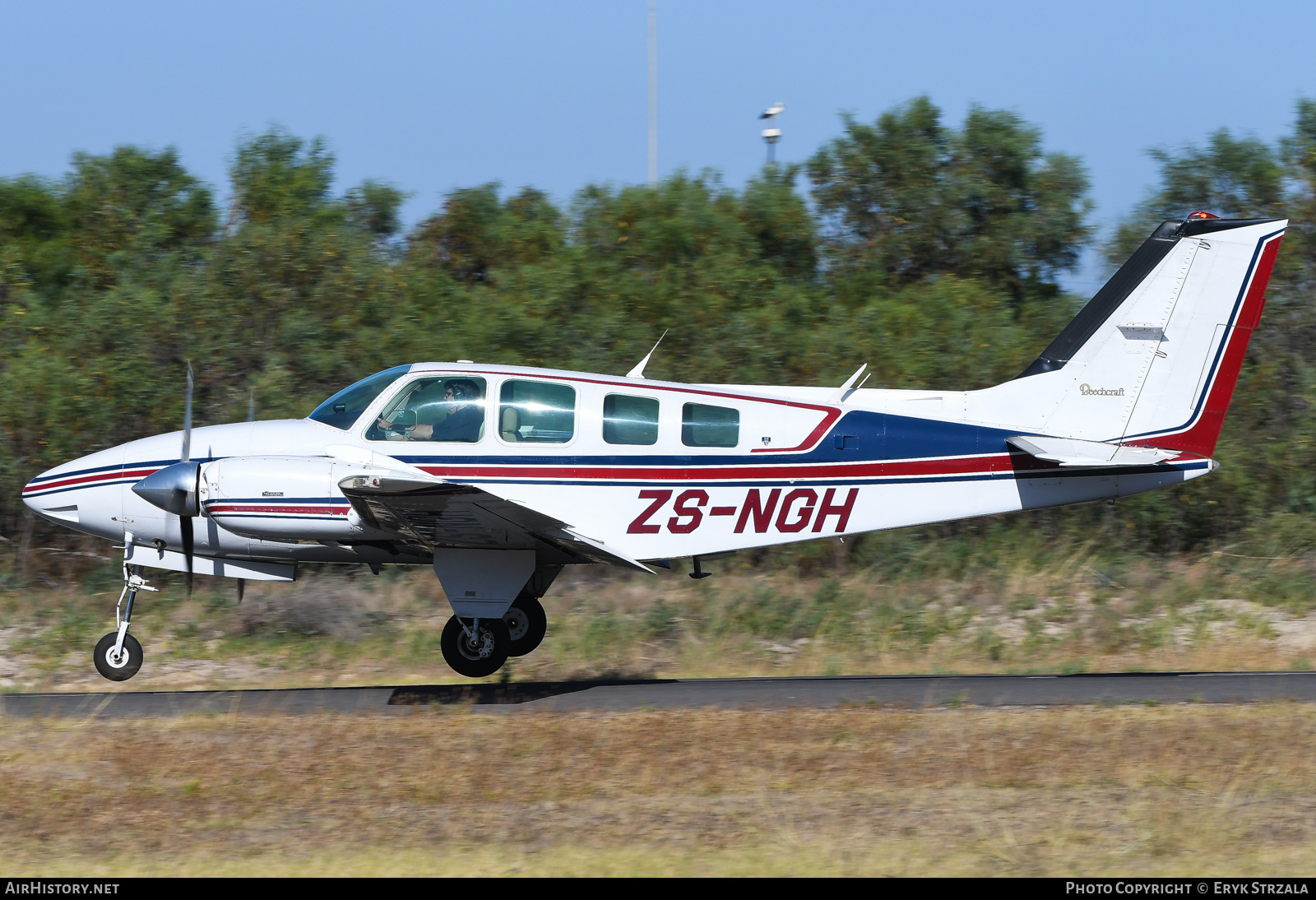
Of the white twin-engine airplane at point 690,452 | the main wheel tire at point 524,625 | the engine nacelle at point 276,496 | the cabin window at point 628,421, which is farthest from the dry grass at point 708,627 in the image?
the cabin window at point 628,421

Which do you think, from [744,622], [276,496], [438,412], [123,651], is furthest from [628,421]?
[123,651]

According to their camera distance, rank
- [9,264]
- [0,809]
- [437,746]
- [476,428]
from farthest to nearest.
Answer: [9,264]
[476,428]
[437,746]
[0,809]

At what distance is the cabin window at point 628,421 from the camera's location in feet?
32.0

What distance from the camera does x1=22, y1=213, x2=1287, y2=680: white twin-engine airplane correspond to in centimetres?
965

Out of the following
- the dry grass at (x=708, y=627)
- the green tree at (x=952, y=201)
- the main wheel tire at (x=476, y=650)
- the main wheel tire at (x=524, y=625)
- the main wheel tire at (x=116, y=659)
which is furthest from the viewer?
the green tree at (x=952, y=201)

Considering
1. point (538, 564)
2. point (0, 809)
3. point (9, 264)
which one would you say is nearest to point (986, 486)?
point (538, 564)

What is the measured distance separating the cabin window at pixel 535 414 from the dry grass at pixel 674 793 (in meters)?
2.29

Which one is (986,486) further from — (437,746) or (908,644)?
(437,746)

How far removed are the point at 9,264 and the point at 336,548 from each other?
1045 centimetres

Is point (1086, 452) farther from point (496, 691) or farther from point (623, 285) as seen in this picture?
point (623, 285)

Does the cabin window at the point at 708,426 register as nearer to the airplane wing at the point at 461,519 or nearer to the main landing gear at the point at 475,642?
the airplane wing at the point at 461,519

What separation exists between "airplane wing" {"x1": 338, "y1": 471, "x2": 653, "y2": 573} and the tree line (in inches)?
251

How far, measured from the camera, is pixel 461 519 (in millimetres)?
9070

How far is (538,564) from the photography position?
1023cm
